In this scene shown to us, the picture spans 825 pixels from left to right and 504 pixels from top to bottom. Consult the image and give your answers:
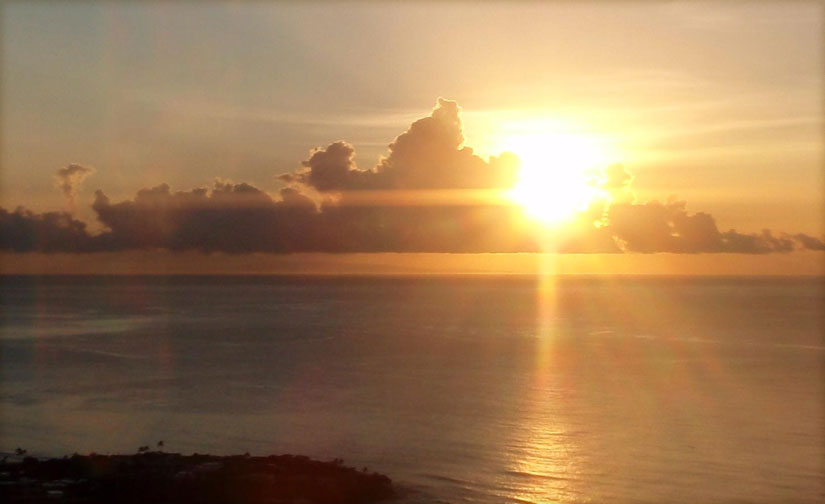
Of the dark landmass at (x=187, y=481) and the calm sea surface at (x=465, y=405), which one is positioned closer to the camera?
the dark landmass at (x=187, y=481)

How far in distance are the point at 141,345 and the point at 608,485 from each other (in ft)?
186

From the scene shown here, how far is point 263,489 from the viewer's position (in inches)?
924

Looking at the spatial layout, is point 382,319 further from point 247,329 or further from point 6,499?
point 6,499

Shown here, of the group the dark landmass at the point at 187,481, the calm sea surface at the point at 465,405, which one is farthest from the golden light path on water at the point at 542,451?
the dark landmass at the point at 187,481

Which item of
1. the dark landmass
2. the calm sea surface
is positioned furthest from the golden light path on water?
the dark landmass

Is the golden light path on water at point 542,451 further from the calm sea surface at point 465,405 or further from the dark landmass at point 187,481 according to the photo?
the dark landmass at point 187,481

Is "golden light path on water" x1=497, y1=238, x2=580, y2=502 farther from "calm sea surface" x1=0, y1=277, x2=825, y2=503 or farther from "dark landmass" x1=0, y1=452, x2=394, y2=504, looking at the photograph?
"dark landmass" x1=0, y1=452, x2=394, y2=504

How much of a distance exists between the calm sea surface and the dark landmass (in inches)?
100

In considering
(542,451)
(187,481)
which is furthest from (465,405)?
(187,481)

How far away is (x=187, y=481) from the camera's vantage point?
2361 cm

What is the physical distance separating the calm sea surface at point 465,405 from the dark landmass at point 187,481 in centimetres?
255

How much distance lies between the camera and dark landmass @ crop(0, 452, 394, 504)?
22.9 m

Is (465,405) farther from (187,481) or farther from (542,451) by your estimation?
(187,481)

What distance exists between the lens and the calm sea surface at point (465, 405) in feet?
96.9
